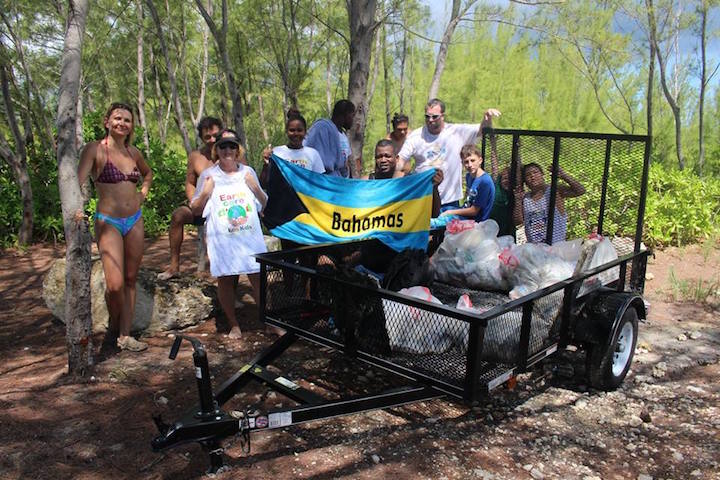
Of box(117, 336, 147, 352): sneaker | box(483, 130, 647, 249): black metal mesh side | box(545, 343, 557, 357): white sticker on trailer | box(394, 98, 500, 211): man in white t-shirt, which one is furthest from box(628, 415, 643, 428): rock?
box(117, 336, 147, 352): sneaker

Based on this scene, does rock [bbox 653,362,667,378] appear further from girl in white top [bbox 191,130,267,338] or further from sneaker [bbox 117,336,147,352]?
sneaker [bbox 117,336,147,352]

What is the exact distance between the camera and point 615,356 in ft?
13.1

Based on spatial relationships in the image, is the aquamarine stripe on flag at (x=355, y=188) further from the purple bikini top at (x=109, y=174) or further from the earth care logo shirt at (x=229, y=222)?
the purple bikini top at (x=109, y=174)

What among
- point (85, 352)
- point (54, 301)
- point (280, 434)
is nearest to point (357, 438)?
point (280, 434)

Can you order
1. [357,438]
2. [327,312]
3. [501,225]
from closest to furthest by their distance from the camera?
[357,438] → [327,312] → [501,225]

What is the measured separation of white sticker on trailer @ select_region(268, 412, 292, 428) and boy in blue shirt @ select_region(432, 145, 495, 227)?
2.61 metres

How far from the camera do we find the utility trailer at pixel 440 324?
2.67 meters

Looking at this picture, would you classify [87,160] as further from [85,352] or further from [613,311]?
[613,311]

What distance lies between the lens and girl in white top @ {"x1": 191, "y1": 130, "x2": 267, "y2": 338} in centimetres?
459

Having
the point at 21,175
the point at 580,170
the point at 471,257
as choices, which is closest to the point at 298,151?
the point at 471,257

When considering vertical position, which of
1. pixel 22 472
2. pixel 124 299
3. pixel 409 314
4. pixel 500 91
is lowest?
pixel 22 472

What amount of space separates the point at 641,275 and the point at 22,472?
4.37 metres

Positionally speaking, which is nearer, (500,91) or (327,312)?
(327,312)

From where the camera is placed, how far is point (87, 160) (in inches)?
166
